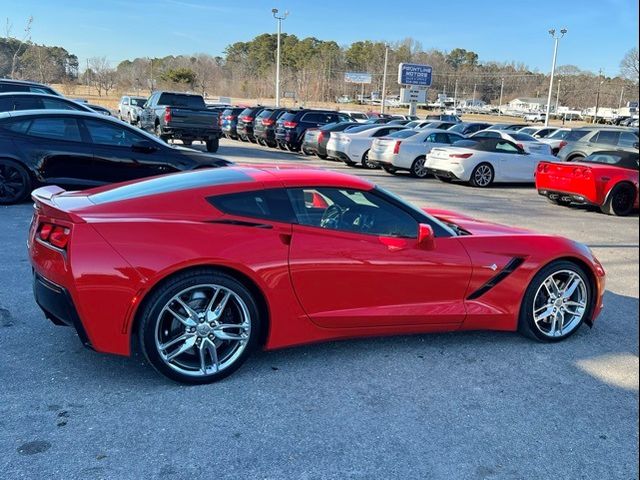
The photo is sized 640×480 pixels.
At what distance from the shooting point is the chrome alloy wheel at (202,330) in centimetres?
349

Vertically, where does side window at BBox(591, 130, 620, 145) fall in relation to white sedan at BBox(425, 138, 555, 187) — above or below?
above

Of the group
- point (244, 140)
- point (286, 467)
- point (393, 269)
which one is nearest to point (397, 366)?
point (393, 269)

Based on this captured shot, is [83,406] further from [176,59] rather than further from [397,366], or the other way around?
[176,59]

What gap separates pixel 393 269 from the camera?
12.7 feet

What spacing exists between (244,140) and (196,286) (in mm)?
25455

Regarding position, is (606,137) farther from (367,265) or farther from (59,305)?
(59,305)

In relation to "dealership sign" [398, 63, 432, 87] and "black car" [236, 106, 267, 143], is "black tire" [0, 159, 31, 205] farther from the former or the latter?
"dealership sign" [398, 63, 432, 87]

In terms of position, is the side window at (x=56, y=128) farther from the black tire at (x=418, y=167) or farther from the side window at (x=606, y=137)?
the side window at (x=606, y=137)

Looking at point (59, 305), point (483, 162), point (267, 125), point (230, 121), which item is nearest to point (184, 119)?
point (267, 125)

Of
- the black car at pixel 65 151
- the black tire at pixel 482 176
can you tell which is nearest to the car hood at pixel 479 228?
the black car at pixel 65 151

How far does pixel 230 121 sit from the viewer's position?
2830 centimetres

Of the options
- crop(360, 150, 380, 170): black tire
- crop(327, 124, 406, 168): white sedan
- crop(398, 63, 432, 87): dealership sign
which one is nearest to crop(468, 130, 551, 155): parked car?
crop(327, 124, 406, 168): white sedan

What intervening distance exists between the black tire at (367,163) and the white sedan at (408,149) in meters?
0.52

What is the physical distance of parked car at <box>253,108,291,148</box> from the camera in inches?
938
